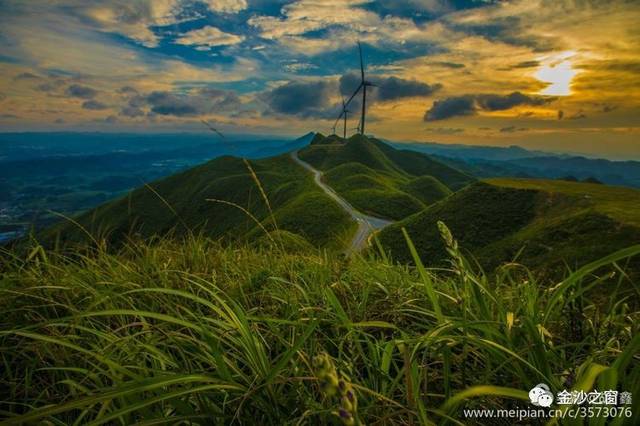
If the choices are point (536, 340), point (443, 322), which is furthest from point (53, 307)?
point (536, 340)

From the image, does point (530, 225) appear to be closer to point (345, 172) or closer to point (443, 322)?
point (443, 322)

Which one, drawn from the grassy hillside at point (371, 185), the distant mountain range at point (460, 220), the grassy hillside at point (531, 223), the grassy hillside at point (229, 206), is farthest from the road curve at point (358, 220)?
the grassy hillside at point (531, 223)

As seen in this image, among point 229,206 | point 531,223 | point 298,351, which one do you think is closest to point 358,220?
point 531,223

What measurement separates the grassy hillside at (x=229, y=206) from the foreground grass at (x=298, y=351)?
41079 millimetres

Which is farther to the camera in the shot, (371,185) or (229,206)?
(371,185)

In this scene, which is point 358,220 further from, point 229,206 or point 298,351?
point 298,351

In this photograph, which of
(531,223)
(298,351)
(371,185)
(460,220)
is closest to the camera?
(298,351)

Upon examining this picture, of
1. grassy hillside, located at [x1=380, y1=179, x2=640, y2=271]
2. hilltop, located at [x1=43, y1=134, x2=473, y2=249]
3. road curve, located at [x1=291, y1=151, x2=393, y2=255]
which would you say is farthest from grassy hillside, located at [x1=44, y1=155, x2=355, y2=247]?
grassy hillside, located at [x1=380, y1=179, x2=640, y2=271]

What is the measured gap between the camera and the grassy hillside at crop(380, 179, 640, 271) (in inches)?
1526

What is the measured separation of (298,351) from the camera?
2.38 meters

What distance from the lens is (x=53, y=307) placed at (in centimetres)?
405

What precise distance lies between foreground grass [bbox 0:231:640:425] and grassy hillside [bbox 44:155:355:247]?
41079 mm

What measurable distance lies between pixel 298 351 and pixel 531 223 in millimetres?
58940

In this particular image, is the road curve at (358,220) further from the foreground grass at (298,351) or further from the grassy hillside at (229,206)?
the foreground grass at (298,351)
